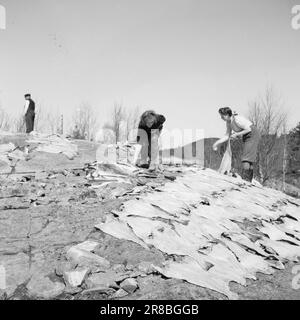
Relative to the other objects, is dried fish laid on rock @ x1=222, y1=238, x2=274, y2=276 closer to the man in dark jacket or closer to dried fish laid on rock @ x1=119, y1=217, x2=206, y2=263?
dried fish laid on rock @ x1=119, y1=217, x2=206, y2=263

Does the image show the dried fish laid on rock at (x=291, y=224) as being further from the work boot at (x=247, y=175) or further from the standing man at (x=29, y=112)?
the standing man at (x=29, y=112)

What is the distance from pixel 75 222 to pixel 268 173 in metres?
13.0

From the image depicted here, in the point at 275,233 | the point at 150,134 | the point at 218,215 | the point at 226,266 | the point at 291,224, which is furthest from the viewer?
Result: the point at 150,134

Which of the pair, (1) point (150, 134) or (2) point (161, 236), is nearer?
(2) point (161, 236)

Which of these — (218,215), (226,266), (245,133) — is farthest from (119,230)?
(245,133)

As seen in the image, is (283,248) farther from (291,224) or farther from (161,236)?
(161,236)

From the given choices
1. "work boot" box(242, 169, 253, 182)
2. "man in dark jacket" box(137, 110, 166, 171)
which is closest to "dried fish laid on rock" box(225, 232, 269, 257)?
"man in dark jacket" box(137, 110, 166, 171)

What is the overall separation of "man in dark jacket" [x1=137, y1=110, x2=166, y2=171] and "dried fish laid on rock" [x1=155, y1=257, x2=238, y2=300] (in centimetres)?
277

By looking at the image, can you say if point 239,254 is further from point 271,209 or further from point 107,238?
point 271,209

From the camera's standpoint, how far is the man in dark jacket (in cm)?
517

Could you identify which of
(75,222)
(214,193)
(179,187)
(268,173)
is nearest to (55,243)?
(75,222)

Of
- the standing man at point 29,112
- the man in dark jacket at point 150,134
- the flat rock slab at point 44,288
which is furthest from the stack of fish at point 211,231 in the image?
the standing man at point 29,112

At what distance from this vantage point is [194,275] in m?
2.38

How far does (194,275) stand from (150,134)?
3.17 m
